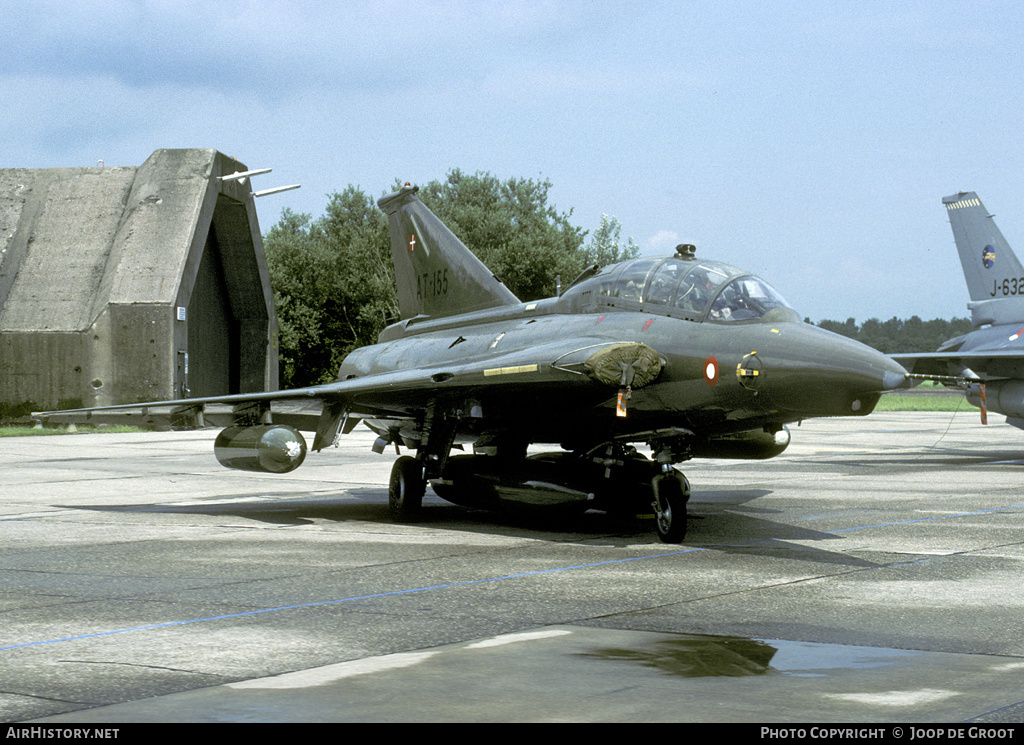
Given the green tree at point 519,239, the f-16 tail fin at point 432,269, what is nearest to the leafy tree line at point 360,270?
the green tree at point 519,239

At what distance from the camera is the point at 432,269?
53.6ft

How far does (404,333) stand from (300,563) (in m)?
7.40

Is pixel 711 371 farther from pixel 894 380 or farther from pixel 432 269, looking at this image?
pixel 432 269

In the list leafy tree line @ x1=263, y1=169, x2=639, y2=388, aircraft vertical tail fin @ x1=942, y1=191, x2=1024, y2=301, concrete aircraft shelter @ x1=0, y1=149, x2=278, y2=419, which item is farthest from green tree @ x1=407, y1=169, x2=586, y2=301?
aircraft vertical tail fin @ x1=942, y1=191, x2=1024, y2=301

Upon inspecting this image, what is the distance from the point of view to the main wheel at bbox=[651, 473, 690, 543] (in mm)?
10664

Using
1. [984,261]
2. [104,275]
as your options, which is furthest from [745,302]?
[104,275]

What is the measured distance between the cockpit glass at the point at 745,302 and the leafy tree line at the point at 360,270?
4997 centimetres

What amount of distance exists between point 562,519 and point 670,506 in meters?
1.89

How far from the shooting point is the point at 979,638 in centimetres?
628

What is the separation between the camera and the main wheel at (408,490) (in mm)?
13070

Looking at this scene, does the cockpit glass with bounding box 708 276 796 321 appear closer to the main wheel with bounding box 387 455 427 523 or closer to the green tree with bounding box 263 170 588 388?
the main wheel with bounding box 387 455 427 523

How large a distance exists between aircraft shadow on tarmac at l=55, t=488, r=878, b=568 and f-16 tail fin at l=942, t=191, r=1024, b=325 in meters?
12.3

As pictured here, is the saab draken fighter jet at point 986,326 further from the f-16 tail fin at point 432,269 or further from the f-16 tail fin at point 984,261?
the f-16 tail fin at point 432,269

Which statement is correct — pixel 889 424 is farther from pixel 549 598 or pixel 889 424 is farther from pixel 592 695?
pixel 592 695
